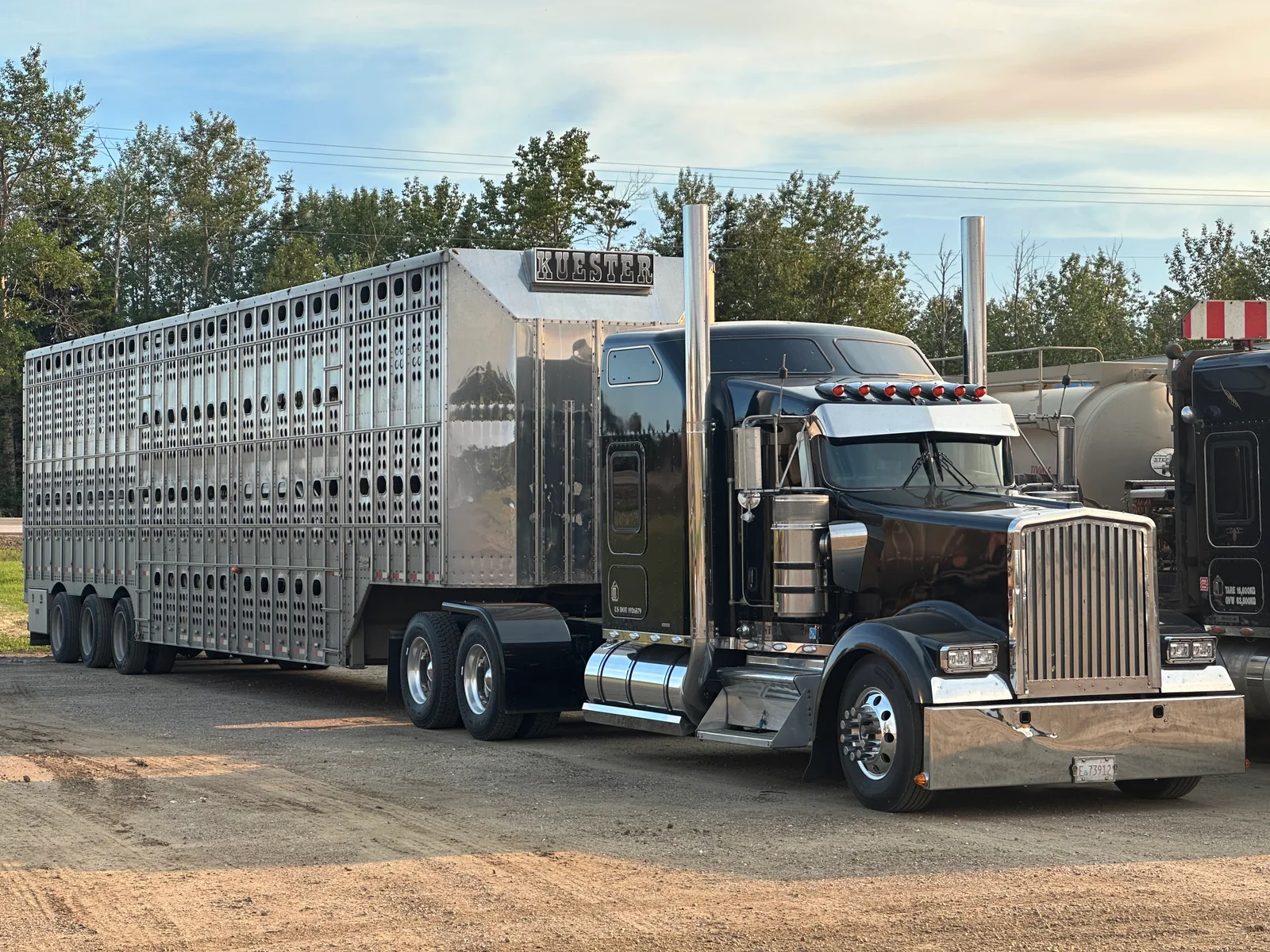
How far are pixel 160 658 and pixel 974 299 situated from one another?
13382 mm

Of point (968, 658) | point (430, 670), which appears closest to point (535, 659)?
point (430, 670)

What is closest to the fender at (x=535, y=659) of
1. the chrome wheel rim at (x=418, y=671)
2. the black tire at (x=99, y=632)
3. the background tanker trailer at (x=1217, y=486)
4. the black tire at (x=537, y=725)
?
the black tire at (x=537, y=725)

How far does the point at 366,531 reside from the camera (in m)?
16.8

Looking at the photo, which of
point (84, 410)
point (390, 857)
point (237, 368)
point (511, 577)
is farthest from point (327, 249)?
point (390, 857)

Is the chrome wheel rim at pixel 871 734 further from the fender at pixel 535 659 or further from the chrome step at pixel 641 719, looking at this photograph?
the fender at pixel 535 659

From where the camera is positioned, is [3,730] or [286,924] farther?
[3,730]

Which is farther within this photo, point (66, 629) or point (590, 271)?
point (66, 629)

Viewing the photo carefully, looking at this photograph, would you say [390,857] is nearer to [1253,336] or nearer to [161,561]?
[1253,336]

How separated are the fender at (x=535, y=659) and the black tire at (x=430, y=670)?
771 mm

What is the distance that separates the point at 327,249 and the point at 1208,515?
2851 inches

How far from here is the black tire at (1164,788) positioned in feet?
37.0

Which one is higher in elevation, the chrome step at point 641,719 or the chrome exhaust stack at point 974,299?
the chrome exhaust stack at point 974,299

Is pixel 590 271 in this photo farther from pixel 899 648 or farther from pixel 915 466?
pixel 899 648

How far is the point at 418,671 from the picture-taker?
52.9 ft
